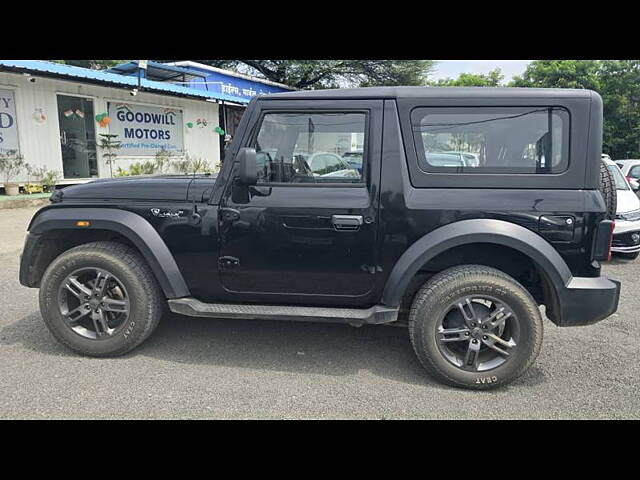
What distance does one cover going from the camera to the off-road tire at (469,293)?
119 inches

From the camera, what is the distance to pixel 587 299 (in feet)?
9.72

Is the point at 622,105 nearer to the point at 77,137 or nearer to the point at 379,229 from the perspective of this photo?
the point at 77,137

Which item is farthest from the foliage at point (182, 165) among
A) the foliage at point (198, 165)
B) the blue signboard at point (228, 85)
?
the blue signboard at point (228, 85)

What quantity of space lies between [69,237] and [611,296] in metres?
4.11

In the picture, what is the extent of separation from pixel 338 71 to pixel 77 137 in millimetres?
21730

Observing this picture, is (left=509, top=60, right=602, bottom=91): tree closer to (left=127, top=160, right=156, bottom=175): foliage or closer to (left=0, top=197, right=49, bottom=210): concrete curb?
(left=127, top=160, right=156, bottom=175): foliage

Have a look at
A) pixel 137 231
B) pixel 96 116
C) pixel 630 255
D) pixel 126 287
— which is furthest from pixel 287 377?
pixel 96 116

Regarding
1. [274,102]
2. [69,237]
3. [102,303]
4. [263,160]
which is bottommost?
[102,303]

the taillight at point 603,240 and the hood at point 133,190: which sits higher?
the hood at point 133,190

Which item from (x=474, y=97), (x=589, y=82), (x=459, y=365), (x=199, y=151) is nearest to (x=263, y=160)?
(x=474, y=97)

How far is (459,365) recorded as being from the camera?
3.12 m

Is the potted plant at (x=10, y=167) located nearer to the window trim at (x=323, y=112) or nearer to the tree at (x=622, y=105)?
the window trim at (x=323, y=112)

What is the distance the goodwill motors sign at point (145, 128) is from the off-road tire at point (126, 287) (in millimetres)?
10820

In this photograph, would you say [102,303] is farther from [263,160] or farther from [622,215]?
[622,215]
